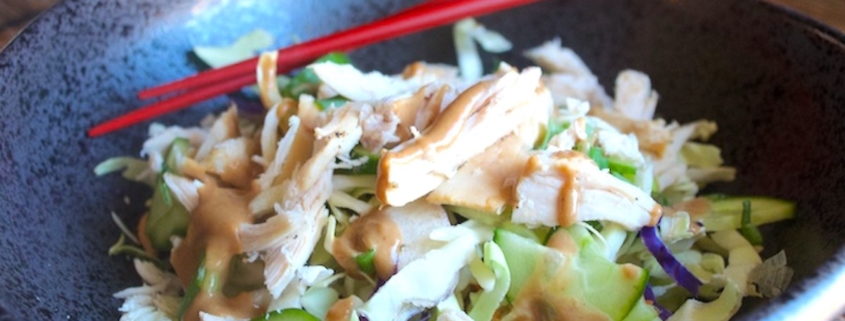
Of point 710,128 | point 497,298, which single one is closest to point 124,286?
point 497,298

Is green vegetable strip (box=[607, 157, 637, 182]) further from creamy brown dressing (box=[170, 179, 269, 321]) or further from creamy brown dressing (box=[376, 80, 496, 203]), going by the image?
creamy brown dressing (box=[170, 179, 269, 321])

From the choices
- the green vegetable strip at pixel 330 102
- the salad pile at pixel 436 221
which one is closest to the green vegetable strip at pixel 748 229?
the salad pile at pixel 436 221

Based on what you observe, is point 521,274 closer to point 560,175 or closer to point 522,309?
point 522,309

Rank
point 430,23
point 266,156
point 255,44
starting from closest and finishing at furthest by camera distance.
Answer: point 266,156, point 430,23, point 255,44

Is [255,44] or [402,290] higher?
[255,44]

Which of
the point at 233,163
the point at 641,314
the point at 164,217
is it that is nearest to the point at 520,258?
the point at 641,314

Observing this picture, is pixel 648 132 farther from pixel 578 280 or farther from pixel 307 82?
pixel 307 82
